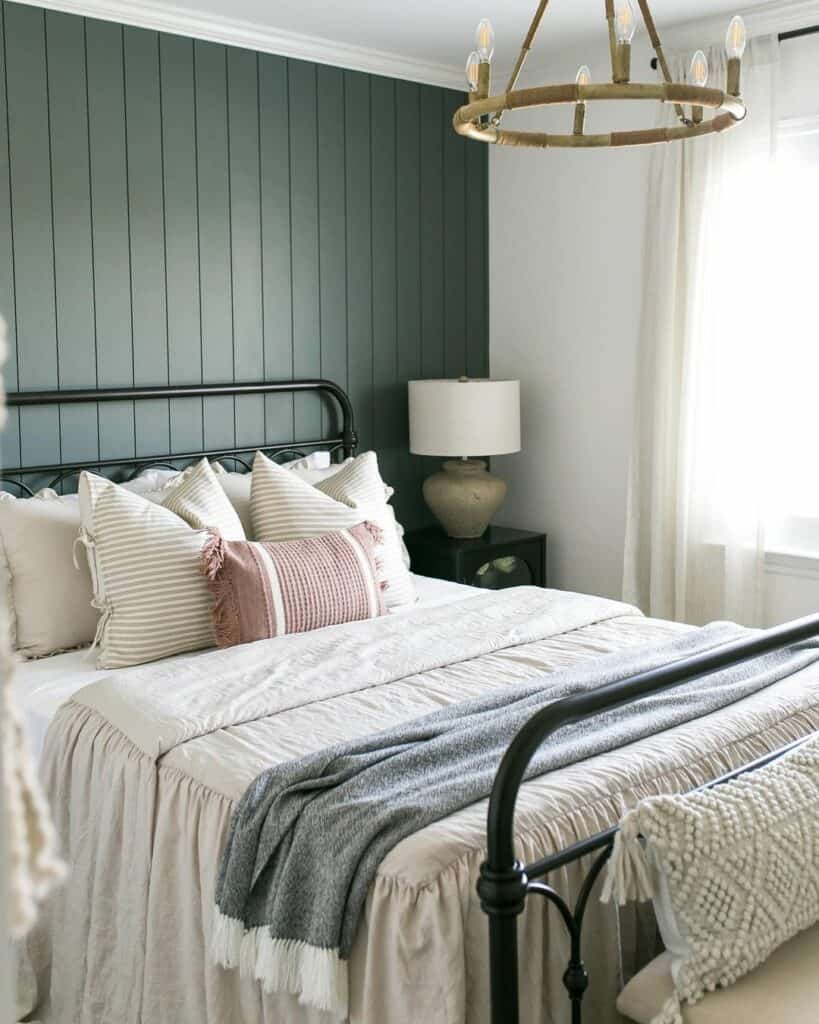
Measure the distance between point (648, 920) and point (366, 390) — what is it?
271 cm

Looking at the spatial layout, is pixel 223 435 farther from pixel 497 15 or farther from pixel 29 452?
pixel 497 15

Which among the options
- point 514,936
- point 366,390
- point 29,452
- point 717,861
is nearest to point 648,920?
point 717,861

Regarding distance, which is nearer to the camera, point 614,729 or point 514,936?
point 514,936

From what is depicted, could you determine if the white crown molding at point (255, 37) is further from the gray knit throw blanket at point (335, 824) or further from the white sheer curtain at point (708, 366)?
the gray knit throw blanket at point (335, 824)

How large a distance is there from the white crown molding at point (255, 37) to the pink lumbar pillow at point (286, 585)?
1.69m

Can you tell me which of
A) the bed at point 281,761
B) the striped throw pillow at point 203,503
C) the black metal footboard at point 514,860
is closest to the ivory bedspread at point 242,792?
the bed at point 281,761

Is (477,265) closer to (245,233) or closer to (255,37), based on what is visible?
(245,233)

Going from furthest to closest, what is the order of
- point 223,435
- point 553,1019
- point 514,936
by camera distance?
1. point 223,435
2. point 553,1019
3. point 514,936

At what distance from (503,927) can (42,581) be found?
1825 millimetres

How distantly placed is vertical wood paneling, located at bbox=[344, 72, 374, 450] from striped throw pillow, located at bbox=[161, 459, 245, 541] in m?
1.15

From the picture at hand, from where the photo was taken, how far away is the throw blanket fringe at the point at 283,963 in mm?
1753

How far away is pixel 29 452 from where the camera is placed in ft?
11.2

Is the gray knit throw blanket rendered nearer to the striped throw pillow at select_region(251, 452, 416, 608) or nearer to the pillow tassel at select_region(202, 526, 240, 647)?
the pillow tassel at select_region(202, 526, 240, 647)

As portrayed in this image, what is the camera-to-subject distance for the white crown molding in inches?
136
